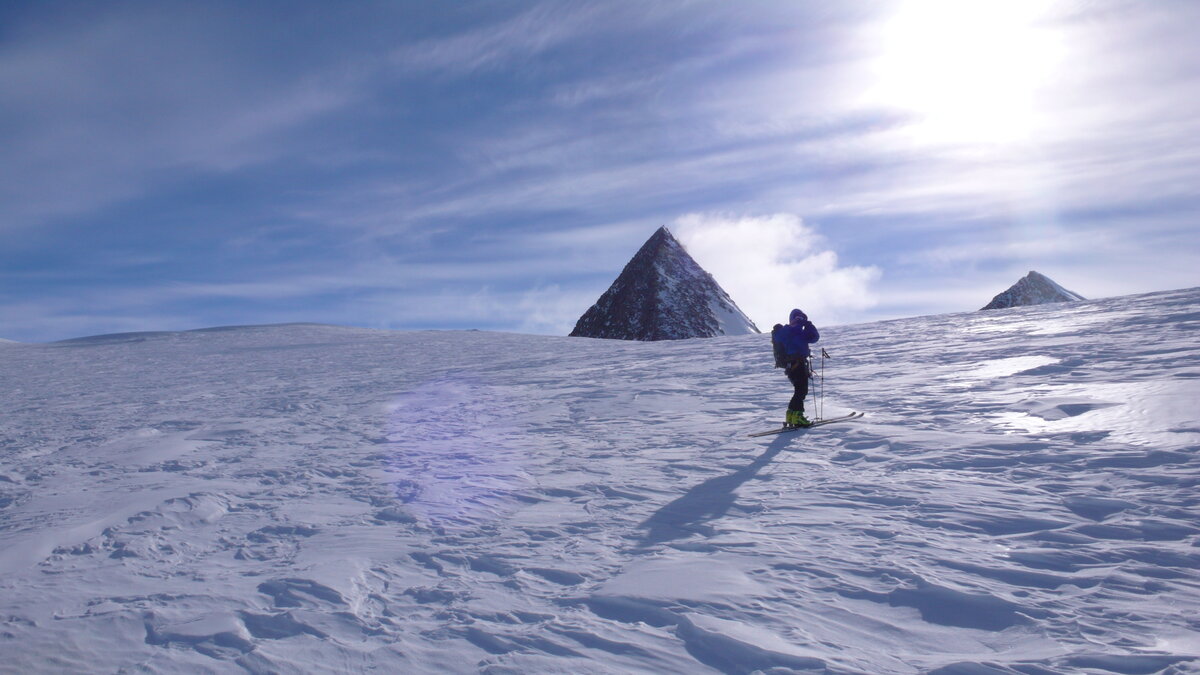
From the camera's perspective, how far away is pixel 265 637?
4.00 metres

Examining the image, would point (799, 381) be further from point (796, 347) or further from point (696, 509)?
point (696, 509)

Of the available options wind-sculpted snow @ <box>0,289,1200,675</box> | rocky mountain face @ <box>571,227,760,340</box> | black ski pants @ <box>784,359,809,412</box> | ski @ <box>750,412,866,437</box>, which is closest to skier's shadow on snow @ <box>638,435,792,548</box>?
wind-sculpted snow @ <box>0,289,1200,675</box>

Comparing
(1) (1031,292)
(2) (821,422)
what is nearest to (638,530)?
(2) (821,422)

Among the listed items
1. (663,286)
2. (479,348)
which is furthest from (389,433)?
(663,286)

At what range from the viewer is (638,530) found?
18.5 ft

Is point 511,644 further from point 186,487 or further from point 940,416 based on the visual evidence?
point 940,416

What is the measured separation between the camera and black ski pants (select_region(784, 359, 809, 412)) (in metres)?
9.43

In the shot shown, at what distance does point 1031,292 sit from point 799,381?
161704 mm

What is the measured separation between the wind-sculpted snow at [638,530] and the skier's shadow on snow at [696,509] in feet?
0.10

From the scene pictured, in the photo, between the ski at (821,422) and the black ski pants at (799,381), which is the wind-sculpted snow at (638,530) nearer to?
the ski at (821,422)

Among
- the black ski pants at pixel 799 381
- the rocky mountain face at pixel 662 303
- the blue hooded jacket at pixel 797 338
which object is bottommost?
the black ski pants at pixel 799 381

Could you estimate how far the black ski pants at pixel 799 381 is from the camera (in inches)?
371

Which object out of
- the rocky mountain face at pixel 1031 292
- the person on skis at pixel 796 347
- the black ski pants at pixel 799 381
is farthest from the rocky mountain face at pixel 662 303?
the black ski pants at pixel 799 381

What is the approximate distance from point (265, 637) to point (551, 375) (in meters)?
11.9
